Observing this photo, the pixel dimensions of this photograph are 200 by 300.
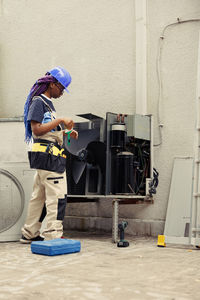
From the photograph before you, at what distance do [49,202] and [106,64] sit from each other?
6.63ft

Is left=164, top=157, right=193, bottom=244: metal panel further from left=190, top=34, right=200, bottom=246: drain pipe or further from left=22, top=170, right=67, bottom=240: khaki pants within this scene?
left=22, top=170, right=67, bottom=240: khaki pants

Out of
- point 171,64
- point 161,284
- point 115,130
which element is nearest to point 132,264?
point 161,284

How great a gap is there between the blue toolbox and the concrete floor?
5cm

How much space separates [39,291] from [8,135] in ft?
7.73

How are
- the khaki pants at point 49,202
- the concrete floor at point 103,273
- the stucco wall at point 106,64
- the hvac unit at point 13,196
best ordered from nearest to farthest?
the concrete floor at point 103,273, the khaki pants at point 49,202, the hvac unit at point 13,196, the stucco wall at point 106,64

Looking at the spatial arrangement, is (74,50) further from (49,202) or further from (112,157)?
(49,202)

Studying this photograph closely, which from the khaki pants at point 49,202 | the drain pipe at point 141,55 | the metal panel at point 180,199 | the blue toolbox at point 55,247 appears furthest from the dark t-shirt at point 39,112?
the metal panel at point 180,199

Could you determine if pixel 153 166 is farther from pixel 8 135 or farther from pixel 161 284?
pixel 161 284

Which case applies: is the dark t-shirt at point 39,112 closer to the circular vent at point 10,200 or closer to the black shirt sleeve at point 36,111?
the black shirt sleeve at point 36,111

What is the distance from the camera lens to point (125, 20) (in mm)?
4484

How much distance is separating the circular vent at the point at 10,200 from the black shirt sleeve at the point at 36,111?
2.65 feet

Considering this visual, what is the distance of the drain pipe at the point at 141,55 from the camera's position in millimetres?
4285

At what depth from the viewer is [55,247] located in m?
2.90

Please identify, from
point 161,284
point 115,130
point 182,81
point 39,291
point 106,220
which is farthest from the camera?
point 106,220
